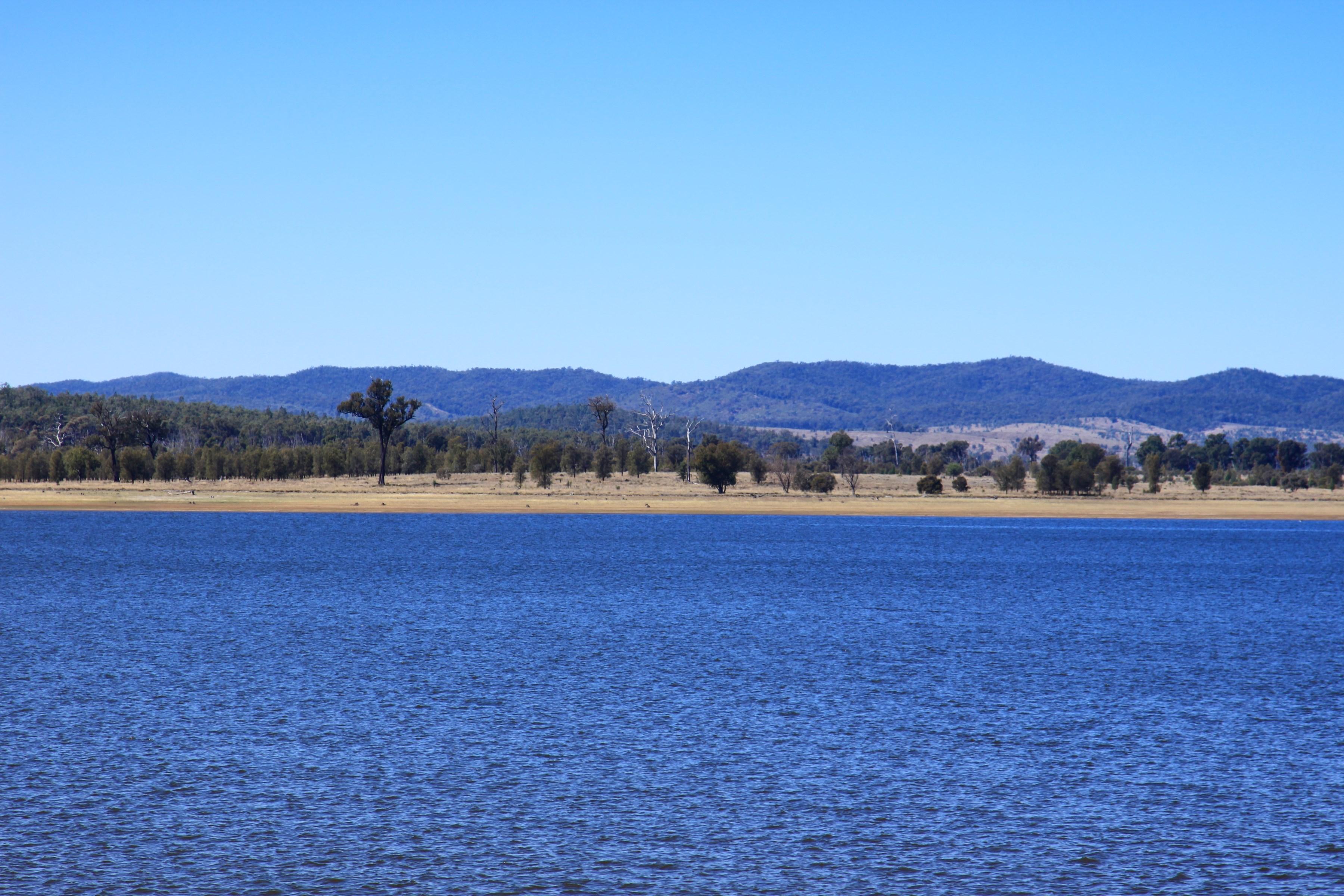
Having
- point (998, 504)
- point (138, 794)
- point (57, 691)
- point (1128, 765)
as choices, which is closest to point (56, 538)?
point (57, 691)

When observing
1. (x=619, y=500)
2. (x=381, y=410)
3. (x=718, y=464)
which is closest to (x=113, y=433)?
(x=381, y=410)

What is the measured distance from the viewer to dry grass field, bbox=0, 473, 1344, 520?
12000 cm

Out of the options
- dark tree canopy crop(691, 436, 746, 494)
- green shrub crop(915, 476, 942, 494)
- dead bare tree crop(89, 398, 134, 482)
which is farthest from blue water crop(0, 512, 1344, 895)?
dead bare tree crop(89, 398, 134, 482)

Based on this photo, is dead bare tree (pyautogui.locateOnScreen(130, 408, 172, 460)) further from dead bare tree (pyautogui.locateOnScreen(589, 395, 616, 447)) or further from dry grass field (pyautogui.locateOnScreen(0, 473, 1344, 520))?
dead bare tree (pyautogui.locateOnScreen(589, 395, 616, 447))

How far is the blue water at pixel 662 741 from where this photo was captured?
16547 mm

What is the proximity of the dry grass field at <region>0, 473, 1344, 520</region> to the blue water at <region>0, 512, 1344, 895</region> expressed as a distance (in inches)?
2555

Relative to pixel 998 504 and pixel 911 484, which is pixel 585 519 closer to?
pixel 998 504

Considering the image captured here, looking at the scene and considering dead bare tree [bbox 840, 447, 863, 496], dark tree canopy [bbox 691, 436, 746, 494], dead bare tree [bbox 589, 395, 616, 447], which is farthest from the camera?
dead bare tree [bbox 589, 395, 616, 447]

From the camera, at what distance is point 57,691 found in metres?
28.3

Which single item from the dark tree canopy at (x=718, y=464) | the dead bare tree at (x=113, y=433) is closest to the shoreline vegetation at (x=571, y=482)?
the dark tree canopy at (x=718, y=464)

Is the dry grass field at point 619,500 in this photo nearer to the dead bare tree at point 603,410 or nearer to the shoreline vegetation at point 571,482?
the shoreline vegetation at point 571,482

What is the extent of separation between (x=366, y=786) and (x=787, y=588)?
39245 mm

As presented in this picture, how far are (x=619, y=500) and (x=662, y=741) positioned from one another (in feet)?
371

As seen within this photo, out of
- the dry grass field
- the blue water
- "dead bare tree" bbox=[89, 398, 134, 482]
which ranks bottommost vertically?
the blue water
